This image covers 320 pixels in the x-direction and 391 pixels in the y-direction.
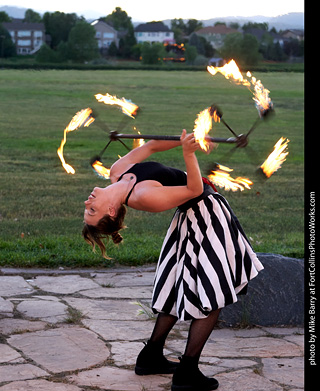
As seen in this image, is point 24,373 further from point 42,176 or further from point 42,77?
point 42,77

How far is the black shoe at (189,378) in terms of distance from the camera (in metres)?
4.36

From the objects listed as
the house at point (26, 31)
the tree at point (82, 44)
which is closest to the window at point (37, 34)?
the house at point (26, 31)

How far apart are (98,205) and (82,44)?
48612mm

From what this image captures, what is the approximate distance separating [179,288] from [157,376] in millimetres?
653

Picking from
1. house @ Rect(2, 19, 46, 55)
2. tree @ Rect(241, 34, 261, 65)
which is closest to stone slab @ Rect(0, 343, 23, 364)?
tree @ Rect(241, 34, 261, 65)

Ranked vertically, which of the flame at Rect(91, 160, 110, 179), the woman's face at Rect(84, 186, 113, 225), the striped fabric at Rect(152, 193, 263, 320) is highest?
the flame at Rect(91, 160, 110, 179)

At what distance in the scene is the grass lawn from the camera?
796 centimetres

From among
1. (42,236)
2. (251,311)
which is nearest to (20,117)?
(42,236)

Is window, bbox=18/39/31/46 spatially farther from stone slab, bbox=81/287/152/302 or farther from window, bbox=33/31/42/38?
stone slab, bbox=81/287/152/302

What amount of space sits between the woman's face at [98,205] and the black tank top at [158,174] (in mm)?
129

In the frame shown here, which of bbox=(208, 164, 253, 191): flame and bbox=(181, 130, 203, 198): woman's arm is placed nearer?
bbox=(181, 130, 203, 198): woman's arm

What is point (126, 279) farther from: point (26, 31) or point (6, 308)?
point (26, 31)

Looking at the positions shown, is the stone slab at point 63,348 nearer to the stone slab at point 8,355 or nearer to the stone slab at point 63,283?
the stone slab at point 8,355

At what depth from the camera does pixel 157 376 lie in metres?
4.70
